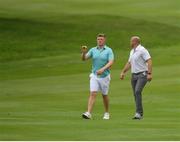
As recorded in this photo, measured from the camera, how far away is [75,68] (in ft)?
111

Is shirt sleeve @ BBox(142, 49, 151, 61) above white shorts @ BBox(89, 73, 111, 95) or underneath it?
above

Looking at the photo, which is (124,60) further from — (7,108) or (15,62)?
(7,108)

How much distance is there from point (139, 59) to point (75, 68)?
562 inches

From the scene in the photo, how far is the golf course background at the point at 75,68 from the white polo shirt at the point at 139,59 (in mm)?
1157

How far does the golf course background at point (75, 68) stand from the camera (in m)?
17.0

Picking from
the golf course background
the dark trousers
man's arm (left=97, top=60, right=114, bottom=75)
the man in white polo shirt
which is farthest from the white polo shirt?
the golf course background

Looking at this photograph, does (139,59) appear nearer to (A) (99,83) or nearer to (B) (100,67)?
(B) (100,67)

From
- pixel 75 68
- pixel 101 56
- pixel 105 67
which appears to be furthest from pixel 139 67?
pixel 75 68

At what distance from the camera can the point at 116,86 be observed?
94.1ft

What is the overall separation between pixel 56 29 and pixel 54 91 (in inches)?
638

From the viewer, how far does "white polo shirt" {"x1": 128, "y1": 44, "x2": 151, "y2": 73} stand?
19547 mm

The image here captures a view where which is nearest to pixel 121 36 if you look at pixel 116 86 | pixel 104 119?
pixel 116 86

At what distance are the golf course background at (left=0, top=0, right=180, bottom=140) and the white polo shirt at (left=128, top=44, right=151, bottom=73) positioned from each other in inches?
45.5

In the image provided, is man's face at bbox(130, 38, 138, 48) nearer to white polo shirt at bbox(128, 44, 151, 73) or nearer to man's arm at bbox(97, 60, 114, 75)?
white polo shirt at bbox(128, 44, 151, 73)
